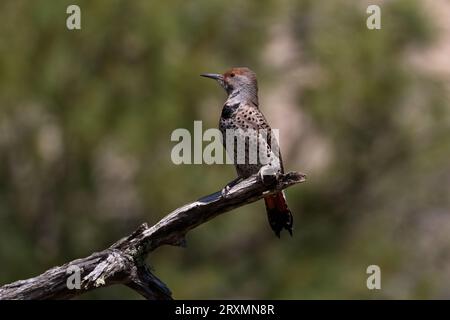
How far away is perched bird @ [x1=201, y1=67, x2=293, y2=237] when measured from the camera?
502 cm

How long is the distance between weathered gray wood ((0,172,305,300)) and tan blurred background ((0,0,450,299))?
5.03m

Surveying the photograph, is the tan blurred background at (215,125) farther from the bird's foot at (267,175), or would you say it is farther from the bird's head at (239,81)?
the bird's foot at (267,175)

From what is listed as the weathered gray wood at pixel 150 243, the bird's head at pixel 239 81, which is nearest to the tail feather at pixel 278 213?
the weathered gray wood at pixel 150 243

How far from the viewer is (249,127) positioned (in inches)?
208

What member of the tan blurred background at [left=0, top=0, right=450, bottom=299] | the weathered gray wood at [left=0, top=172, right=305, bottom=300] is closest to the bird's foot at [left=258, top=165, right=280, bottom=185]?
the weathered gray wood at [left=0, top=172, right=305, bottom=300]

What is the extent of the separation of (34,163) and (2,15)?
1.55 metres

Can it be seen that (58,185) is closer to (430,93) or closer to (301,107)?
(301,107)

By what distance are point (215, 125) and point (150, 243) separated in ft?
17.2

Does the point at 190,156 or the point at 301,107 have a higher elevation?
the point at 301,107

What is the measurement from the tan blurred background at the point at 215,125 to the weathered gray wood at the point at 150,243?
5027mm

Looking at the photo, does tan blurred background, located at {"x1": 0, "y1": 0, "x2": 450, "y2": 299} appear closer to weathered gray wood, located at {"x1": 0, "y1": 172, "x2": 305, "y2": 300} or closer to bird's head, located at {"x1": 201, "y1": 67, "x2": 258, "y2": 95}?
bird's head, located at {"x1": 201, "y1": 67, "x2": 258, "y2": 95}

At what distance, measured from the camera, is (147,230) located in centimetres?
447

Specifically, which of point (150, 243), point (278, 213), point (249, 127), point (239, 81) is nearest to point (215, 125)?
point (239, 81)
